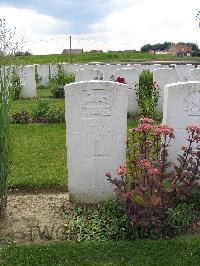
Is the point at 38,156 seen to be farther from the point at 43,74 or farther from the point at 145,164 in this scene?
the point at 43,74

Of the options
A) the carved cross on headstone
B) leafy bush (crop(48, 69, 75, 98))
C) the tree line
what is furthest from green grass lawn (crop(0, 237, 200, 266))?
the tree line

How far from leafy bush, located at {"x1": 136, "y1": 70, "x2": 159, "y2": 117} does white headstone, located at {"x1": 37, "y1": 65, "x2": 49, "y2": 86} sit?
28.4 ft

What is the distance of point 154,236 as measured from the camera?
4.34 meters

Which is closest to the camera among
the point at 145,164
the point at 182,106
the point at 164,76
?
the point at 145,164

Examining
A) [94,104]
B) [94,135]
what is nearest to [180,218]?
[94,135]

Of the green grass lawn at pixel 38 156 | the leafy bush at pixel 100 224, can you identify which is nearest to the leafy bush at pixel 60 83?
the green grass lawn at pixel 38 156

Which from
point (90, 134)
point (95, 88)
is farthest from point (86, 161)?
point (95, 88)

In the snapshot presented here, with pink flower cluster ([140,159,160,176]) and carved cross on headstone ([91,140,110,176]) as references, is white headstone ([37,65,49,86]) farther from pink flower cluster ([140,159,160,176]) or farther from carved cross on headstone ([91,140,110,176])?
pink flower cluster ([140,159,160,176])

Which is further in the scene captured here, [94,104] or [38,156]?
[38,156]

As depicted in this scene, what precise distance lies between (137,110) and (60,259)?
8003 mm

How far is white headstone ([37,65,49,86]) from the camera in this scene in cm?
2030

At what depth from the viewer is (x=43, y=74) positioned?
806 inches

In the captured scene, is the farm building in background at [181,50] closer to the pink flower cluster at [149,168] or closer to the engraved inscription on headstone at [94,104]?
the engraved inscription on headstone at [94,104]

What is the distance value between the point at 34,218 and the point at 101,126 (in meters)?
1.32
